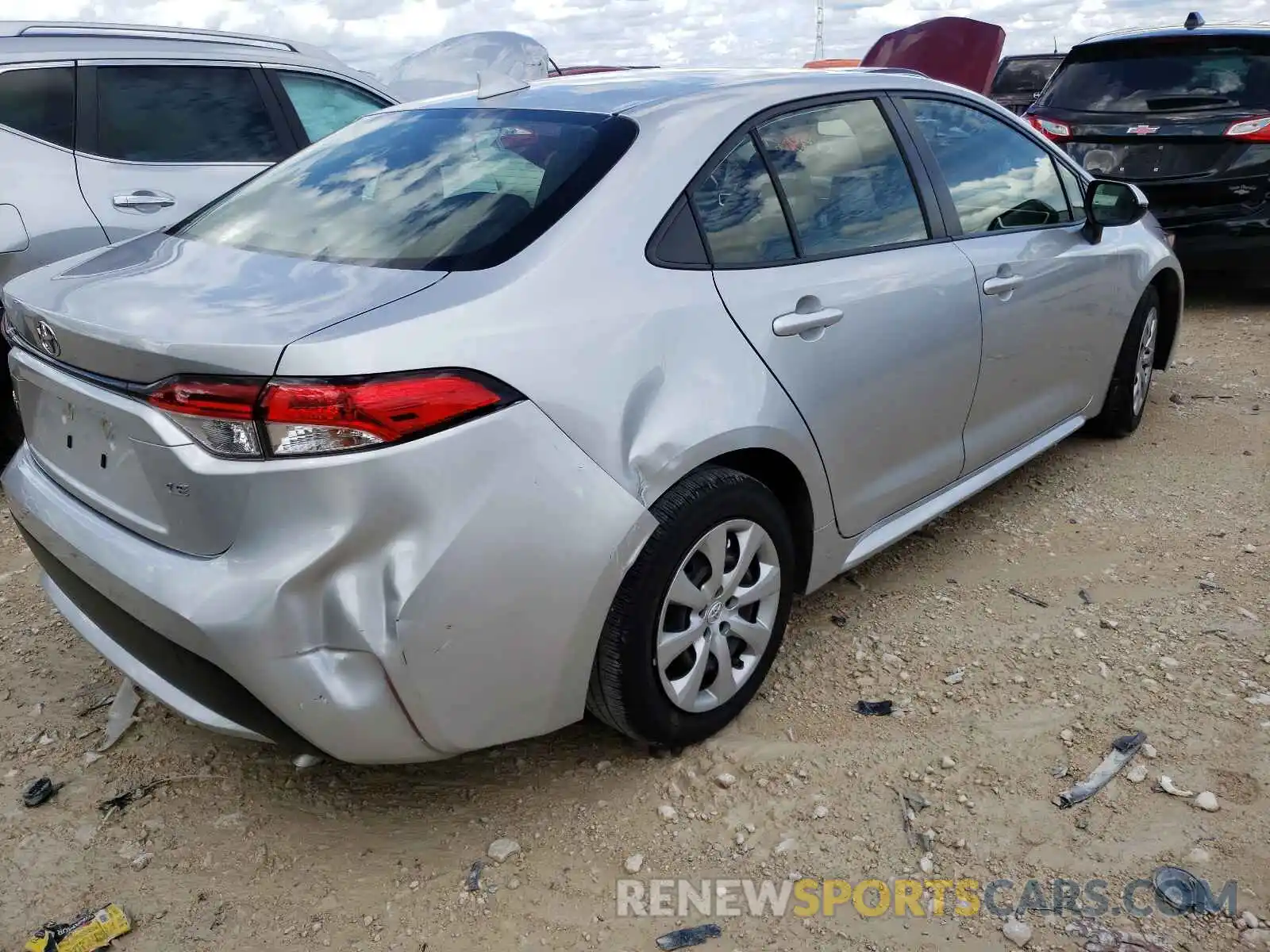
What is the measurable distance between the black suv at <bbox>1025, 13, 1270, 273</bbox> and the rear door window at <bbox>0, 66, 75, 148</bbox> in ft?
17.9

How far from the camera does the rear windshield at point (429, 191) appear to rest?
2.11m

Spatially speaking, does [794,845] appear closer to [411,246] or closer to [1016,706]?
[1016,706]

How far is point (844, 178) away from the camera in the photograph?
2.75 meters

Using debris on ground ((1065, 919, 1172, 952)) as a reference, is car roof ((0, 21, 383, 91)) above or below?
above

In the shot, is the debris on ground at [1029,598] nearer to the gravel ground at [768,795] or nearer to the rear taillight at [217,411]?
the gravel ground at [768,795]

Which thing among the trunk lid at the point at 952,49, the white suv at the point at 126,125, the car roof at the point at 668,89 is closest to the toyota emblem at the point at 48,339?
the car roof at the point at 668,89

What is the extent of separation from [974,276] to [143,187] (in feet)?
10.7

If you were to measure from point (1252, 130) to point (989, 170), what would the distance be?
3.65 metres

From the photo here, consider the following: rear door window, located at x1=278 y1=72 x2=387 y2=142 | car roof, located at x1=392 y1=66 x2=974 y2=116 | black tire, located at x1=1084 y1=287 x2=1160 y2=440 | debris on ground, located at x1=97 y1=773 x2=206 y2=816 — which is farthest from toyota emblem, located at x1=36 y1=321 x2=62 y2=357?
black tire, located at x1=1084 y1=287 x2=1160 y2=440

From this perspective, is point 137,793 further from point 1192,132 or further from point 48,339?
point 1192,132

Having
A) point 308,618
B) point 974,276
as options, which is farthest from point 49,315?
point 974,276

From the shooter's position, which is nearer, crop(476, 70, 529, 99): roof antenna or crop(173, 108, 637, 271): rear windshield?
crop(173, 108, 637, 271): rear windshield

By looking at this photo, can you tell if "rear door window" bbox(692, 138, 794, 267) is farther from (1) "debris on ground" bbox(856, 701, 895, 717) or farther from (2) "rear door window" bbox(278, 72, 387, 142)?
(2) "rear door window" bbox(278, 72, 387, 142)

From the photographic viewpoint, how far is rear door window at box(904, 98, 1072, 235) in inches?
122
